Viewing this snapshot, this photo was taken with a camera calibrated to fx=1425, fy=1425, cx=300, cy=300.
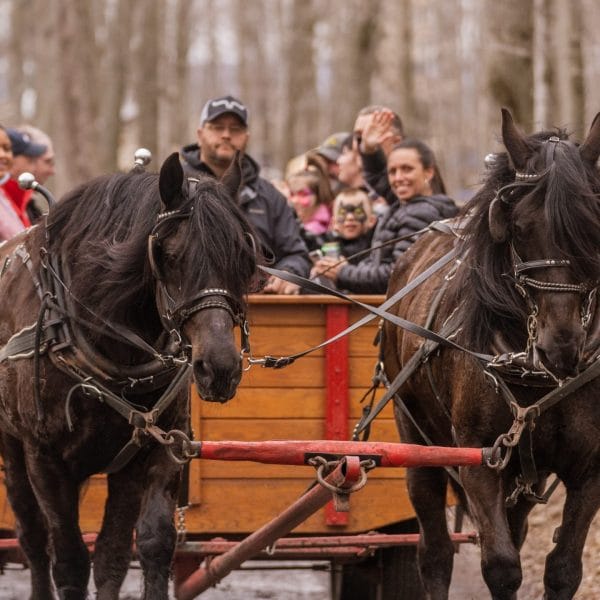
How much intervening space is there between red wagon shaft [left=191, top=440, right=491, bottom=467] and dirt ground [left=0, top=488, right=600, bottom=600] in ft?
7.21

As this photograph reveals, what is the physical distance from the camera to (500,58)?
11.1 meters

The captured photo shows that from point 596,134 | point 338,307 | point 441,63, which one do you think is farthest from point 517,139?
point 441,63

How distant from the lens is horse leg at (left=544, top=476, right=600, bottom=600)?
16.4 feet

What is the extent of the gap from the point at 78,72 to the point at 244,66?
29.9 meters

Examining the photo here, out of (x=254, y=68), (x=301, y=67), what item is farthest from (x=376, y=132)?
(x=254, y=68)

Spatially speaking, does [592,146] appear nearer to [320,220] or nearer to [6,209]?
[6,209]

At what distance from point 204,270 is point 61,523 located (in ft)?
4.15

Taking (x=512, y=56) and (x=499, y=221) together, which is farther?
(x=512, y=56)

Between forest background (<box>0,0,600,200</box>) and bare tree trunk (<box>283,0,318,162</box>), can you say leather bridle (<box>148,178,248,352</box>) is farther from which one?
bare tree trunk (<box>283,0,318,162</box>)

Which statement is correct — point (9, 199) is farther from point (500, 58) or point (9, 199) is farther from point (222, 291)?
point (500, 58)

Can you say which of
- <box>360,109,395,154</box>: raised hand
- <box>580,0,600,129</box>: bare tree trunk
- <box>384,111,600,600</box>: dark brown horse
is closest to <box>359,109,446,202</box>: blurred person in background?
<box>360,109,395,154</box>: raised hand

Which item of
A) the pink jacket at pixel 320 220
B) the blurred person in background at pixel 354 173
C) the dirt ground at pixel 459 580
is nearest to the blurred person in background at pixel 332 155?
the pink jacket at pixel 320 220

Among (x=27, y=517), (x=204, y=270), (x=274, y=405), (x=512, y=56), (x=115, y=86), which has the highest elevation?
(x=115, y=86)

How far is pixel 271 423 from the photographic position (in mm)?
6535
